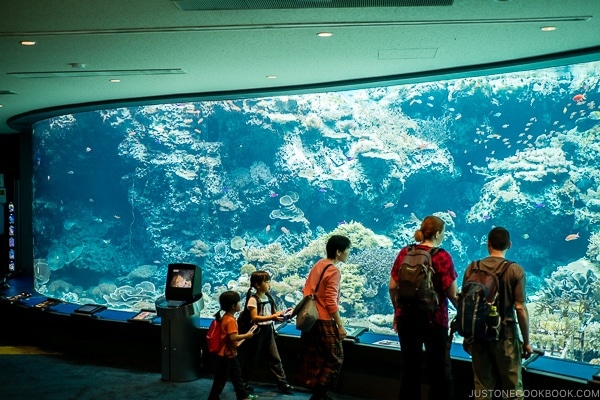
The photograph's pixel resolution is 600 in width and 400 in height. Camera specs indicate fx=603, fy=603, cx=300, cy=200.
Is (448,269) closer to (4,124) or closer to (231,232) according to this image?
(231,232)

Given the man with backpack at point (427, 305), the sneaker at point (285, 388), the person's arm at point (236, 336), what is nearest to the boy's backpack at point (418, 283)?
the man with backpack at point (427, 305)

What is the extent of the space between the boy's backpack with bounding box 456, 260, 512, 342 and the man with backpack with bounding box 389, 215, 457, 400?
1.06 ft

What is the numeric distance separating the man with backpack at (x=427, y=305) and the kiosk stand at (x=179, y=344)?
2.14 m

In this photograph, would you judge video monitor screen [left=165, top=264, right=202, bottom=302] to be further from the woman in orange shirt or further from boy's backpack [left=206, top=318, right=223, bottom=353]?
the woman in orange shirt

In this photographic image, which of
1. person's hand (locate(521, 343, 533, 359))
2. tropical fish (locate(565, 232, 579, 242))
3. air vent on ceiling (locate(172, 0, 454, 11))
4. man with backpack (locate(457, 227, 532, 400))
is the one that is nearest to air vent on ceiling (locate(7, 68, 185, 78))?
air vent on ceiling (locate(172, 0, 454, 11))

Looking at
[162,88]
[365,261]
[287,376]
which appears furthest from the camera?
[365,261]

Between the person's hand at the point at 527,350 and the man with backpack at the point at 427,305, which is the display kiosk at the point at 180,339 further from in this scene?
the person's hand at the point at 527,350

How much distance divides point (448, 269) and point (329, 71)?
8.56 feet

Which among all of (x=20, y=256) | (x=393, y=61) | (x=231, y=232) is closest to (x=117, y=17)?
(x=393, y=61)

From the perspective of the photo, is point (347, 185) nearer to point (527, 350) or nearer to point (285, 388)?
point (285, 388)

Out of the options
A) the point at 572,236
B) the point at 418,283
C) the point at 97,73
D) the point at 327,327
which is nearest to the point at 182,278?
the point at 327,327

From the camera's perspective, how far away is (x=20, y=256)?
10820mm

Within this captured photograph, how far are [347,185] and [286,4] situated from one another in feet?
22.0

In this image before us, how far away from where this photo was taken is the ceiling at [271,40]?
3.38 metres
